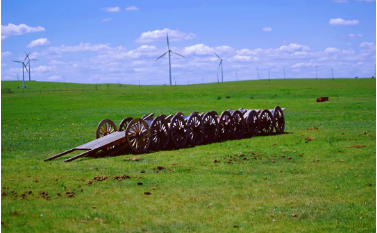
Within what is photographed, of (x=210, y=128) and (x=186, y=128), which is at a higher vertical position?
(x=186, y=128)

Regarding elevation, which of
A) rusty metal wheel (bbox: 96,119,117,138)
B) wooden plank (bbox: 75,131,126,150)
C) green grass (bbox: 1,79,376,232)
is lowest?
green grass (bbox: 1,79,376,232)

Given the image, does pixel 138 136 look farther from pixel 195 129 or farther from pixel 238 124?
pixel 238 124

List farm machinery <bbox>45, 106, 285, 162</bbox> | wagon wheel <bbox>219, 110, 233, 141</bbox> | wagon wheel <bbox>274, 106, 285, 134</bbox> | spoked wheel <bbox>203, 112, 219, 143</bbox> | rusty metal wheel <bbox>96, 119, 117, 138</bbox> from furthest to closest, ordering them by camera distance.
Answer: wagon wheel <bbox>274, 106, 285, 134</bbox>
wagon wheel <bbox>219, 110, 233, 141</bbox>
spoked wheel <bbox>203, 112, 219, 143</bbox>
rusty metal wheel <bbox>96, 119, 117, 138</bbox>
farm machinery <bbox>45, 106, 285, 162</bbox>

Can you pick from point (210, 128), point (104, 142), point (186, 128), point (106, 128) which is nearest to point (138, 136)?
point (104, 142)

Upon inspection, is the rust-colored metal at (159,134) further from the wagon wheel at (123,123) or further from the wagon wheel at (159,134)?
the wagon wheel at (123,123)

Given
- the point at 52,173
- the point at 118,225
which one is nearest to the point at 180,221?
the point at 118,225

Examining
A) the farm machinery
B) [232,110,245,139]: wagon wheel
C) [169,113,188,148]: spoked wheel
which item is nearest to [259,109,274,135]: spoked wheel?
the farm machinery

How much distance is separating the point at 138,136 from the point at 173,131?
2.07m

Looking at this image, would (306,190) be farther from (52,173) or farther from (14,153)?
(14,153)

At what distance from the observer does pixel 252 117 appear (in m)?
25.5

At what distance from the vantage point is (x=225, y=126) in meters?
23.7

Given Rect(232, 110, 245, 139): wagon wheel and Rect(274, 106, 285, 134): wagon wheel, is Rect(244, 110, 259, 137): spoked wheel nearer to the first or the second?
Rect(232, 110, 245, 139): wagon wheel

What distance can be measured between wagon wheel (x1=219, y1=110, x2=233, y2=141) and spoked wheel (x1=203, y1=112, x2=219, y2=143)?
470 mm

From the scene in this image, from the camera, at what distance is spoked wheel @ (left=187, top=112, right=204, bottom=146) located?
21406 mm
